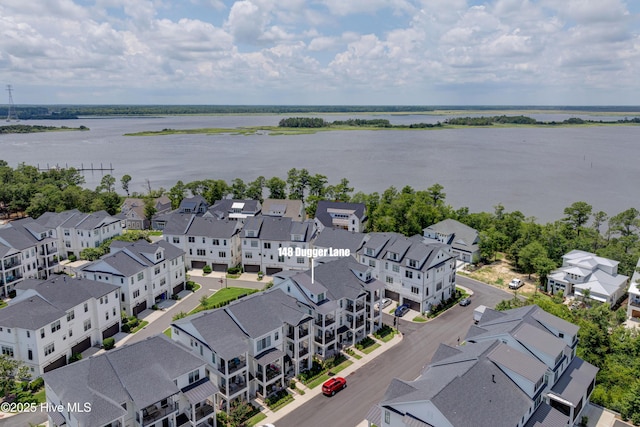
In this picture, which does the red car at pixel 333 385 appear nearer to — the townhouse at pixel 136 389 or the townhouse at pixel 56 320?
the townhouse at pixel 136 389

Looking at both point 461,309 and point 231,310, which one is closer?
point 231,310

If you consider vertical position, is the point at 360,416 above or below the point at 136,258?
below

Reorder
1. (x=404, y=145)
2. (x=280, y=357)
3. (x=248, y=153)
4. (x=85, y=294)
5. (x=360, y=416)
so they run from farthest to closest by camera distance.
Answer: (x=404, y=145) < (x=248, y=153) < (x=85, y=294) < (x=280, y=357) < (x=360, y=416)

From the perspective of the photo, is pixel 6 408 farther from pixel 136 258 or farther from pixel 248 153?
pixel 248 153

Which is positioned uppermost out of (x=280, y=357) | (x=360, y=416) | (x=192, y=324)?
(x=192, y=324)

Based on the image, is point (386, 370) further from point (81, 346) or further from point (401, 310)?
point (81, 346)

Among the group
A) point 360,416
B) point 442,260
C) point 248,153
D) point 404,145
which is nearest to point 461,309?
point 442,260

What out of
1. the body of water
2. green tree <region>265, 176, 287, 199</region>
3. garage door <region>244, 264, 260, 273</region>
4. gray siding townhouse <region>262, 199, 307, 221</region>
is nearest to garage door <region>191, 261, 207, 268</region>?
garage door <region>244, 264, 260, 273</region>
